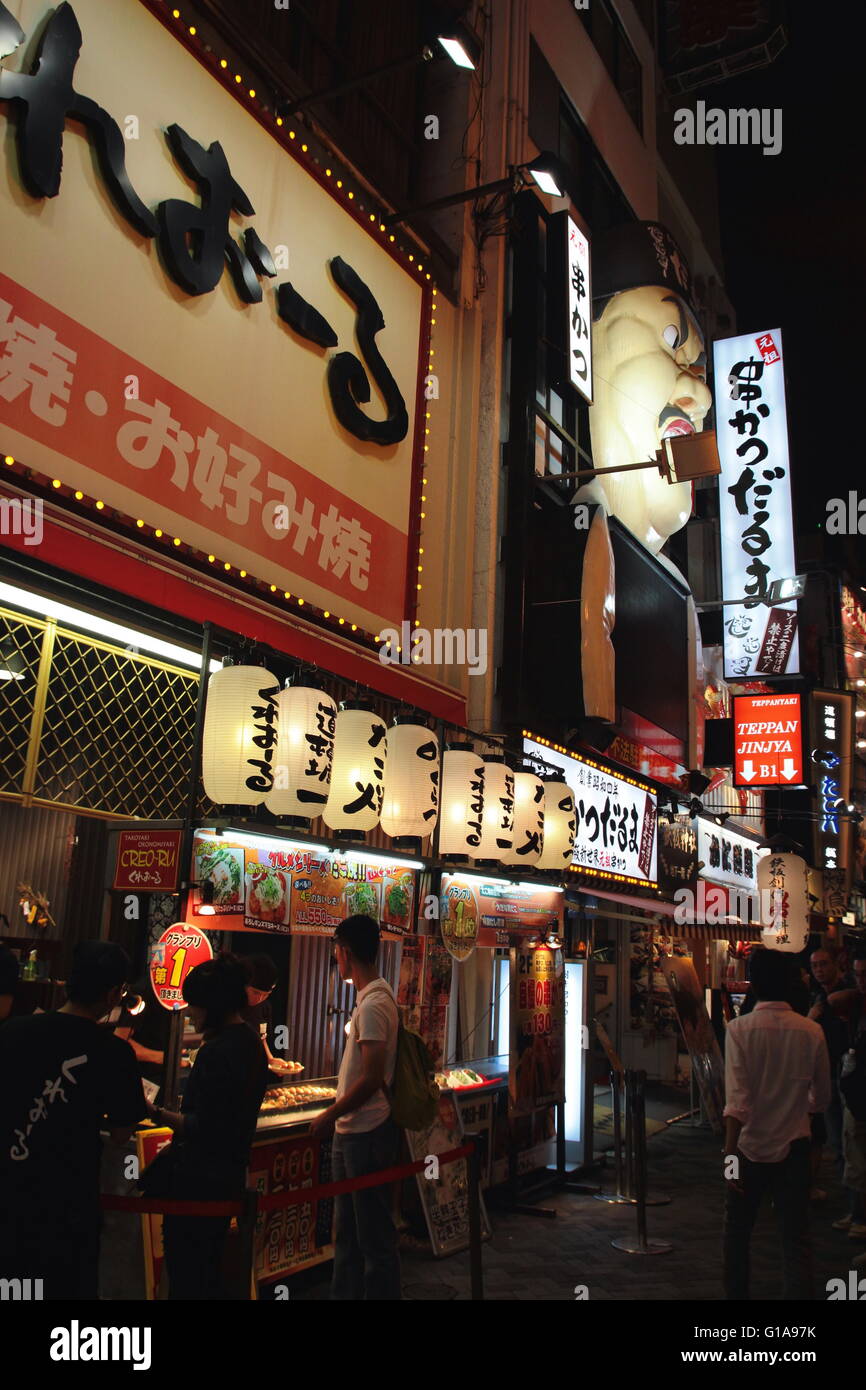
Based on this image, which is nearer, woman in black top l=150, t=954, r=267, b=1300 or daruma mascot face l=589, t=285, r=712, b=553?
woman in black top l=150, t=954, r=267, b=1300

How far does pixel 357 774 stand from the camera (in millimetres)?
8023

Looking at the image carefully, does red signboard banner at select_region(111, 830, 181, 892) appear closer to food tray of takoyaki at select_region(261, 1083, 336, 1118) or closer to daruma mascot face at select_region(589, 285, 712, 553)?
food tray of takoyaki at select_region(261, 1083, 336, 1118)

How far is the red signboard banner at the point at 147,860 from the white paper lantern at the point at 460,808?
11.1 ft

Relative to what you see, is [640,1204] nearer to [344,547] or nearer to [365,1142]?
[365,1142]

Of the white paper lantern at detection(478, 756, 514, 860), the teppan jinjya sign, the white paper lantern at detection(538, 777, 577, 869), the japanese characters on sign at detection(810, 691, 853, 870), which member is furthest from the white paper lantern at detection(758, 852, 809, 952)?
the teppan jinjya sign

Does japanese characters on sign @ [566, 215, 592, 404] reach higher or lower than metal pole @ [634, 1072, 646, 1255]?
higher

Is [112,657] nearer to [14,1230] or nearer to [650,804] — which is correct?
[14,1230]

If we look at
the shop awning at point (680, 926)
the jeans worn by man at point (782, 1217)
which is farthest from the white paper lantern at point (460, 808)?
the shop awning at point (680, 926)

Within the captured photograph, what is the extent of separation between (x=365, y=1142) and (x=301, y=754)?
2744 millimetres

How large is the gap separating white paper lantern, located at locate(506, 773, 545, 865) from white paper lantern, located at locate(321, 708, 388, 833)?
254cm

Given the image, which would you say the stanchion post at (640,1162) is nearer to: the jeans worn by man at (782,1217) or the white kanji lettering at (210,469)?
the jeans worn by man at (782,1217)

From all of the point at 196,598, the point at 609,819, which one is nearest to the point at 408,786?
the point at 196,598

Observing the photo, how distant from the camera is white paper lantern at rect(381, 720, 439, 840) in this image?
859 cm

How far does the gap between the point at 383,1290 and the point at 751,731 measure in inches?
597
